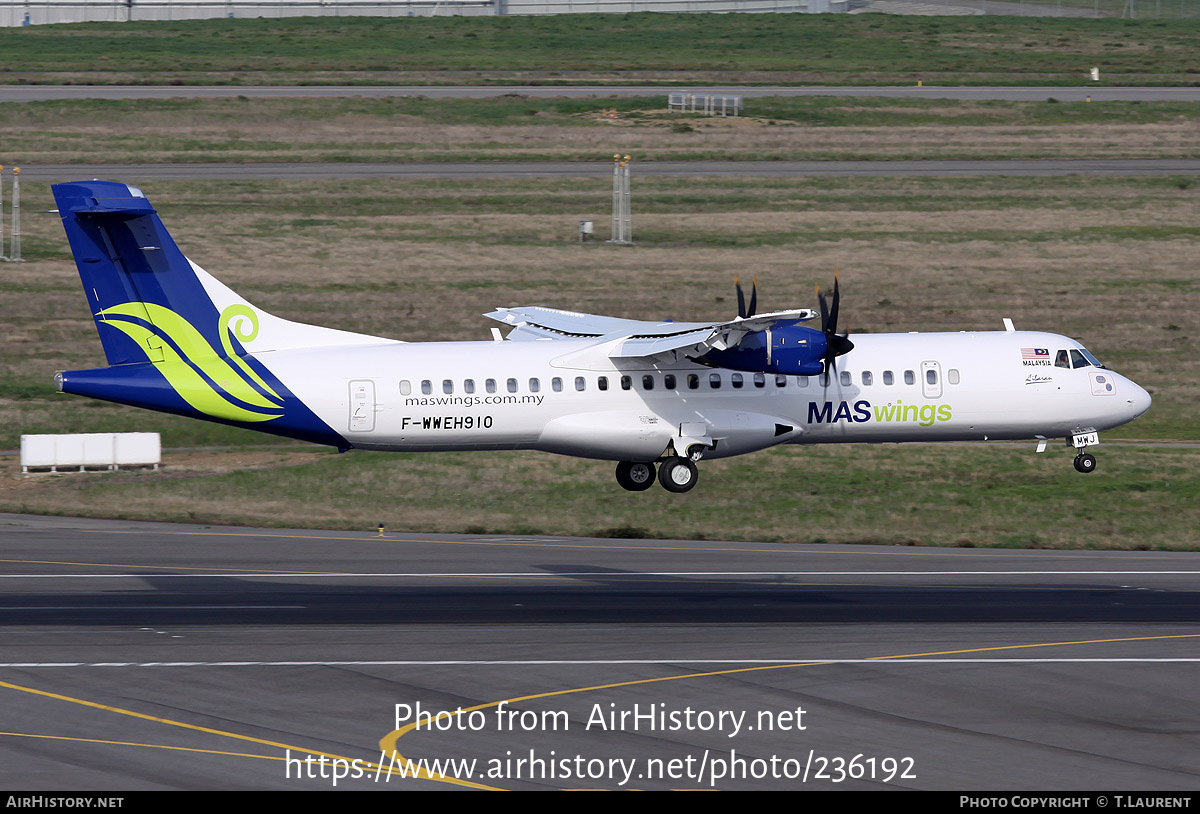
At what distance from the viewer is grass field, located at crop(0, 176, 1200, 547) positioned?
53.3m

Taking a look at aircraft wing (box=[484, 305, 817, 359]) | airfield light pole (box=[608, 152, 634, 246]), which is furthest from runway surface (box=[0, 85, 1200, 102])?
aircraft wing (box=[484, 305, 817, 359])

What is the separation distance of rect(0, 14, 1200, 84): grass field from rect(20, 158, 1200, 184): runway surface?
2073cm

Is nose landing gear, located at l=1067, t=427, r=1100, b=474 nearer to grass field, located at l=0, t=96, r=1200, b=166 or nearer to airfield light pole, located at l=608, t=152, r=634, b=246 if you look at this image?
airfield light pole, located at l=608, t=152, r=634, b=246

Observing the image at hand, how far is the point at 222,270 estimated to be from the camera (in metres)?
77.0

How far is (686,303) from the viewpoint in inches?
2852

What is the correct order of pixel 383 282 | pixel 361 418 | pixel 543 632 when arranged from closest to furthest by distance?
pixel 543 632, pixel 361 418, pixel 383 282

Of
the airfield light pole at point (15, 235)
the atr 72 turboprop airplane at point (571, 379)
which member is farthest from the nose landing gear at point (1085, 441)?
the airfield light pole at point (15, 235)

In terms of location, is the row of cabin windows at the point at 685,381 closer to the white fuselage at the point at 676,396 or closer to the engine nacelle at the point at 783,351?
the white fuselage at the point at 676,396

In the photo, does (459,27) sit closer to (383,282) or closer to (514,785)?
(383,282)

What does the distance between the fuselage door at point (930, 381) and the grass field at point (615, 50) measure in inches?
3021

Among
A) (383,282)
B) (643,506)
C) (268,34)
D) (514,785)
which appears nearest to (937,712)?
(514,785)

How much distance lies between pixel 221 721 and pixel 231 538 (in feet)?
65.4

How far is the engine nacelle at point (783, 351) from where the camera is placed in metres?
41.2

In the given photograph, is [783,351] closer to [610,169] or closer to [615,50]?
[610,169]
